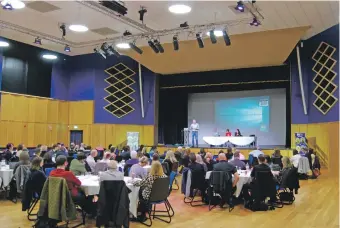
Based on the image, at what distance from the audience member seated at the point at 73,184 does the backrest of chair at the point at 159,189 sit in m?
1.07

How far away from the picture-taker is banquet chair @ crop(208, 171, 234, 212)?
7023mm

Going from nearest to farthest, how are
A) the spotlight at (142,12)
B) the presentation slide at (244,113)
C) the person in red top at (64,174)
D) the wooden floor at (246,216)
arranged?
the person in red top at (64,174)
the wooden floor at (246,216)
the spotlight at (142,12)
the presentation slide at (244,113)

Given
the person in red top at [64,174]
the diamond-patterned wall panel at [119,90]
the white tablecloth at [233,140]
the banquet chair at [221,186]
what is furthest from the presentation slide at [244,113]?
the person in red top at [64,174]

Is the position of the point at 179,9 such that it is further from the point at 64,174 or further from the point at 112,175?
the point at 64,174

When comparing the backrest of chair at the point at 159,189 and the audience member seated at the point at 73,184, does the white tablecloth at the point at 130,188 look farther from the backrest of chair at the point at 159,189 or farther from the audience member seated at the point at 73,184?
the backrest of chair at the point at 159,189

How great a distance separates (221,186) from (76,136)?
39.4 feet

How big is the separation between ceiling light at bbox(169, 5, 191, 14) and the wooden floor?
5.41 m

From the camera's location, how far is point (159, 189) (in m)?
5.92

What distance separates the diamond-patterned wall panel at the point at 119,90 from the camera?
1745 cm

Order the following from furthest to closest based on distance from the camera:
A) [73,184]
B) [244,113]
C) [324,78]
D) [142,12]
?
[244,113], [324,78], [142,12], [73,184]

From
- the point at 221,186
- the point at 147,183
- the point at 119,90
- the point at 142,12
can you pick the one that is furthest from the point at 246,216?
the point at 119,90

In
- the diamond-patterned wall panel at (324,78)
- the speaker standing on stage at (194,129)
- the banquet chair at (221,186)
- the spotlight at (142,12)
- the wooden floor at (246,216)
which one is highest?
the spotlight at (142,12)

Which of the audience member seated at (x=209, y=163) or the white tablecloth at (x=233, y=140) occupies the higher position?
the white tablecloth at (x=233, y=140)

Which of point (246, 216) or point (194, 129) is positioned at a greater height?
point (194, 129)
